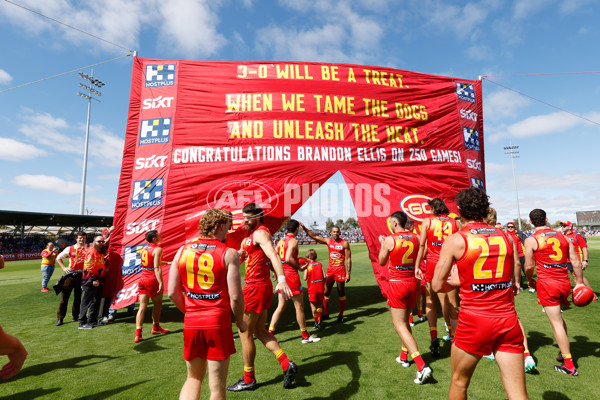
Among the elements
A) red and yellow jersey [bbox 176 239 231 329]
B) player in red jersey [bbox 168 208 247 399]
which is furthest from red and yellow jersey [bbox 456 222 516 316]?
red and yellow jersey [bbox 176 239 231 329]

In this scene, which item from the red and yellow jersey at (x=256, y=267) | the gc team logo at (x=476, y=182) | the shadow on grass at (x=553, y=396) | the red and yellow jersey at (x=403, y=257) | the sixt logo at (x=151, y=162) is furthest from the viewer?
the gc team logo at (x=476, y=182)

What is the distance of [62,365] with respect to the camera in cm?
488

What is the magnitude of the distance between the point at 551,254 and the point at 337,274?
461cm

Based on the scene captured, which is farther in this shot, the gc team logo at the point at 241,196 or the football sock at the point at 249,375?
the gc team logo at the point at 241,196

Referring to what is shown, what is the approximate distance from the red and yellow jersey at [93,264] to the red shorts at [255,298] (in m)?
5.19

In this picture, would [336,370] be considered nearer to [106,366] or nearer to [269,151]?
[106,366]

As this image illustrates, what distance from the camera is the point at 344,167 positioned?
27.7 feet

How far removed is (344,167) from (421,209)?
8.51ft

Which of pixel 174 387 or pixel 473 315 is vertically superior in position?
pixel 473 315

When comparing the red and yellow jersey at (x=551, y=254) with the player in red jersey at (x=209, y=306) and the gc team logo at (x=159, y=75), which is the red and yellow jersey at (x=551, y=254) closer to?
the player in red jersey at (x=209, y=306)

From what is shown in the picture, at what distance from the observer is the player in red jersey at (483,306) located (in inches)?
97.0

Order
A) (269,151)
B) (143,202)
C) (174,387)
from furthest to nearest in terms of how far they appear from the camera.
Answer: (269,151)
(143,202)
(174,387)

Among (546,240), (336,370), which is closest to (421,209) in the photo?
(546,240)

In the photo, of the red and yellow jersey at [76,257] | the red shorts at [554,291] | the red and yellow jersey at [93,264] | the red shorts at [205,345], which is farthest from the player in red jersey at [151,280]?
the red shorts at [554,291]
